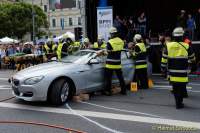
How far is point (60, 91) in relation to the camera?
1020 centimetres

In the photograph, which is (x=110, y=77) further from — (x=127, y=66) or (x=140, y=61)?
(x=140, y=61)

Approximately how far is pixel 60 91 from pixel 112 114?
5.51ft

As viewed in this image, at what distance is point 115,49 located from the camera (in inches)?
460

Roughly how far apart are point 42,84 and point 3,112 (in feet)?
3.73

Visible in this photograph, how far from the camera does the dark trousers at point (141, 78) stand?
507 inches

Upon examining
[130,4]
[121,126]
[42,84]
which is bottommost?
[121,126]

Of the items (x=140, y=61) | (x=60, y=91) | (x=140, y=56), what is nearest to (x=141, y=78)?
(x=140, y=61)

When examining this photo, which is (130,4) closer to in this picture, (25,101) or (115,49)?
(115,49)

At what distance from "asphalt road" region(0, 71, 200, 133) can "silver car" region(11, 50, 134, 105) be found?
0.31m

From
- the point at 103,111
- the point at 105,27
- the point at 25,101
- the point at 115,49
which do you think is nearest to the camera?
the point at 103,111

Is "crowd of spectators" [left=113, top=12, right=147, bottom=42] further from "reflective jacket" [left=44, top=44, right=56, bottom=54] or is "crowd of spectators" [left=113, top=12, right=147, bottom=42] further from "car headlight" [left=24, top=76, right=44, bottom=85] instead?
"car headlight" [left=24, top=76, right=44, bottom=85]

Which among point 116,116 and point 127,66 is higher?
point 127,66

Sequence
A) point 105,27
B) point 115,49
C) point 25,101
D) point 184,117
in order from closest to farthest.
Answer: point 184,117 → point 25,101 → point 115,49 → point 105,27

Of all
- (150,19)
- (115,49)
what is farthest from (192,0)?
(115,49)
